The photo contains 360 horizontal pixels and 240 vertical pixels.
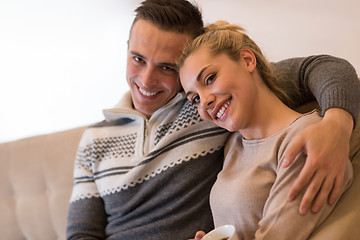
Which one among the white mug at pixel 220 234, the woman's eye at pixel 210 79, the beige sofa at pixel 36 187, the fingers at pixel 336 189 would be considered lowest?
the beige sofa at pixel 36 187

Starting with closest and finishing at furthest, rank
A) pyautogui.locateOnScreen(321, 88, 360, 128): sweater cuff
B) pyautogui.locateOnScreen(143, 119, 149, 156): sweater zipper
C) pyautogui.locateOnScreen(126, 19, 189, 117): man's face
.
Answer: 1. pyautogui.locateOnScreen(321, 88, 360, 128): sweater cuff
2. pyautogui.locateOnScreen(126, 19, 189, 117): man's face
3. pyautogui.locateOnScreen(143, 119, 149, 156): sweater zipper

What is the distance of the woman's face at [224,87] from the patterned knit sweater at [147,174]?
0.73 ft

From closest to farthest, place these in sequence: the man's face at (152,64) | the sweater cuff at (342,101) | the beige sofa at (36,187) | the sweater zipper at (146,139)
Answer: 1. the sweater cuff at (342,101)
2. the man's face at (152,64)
3. the sweater zipper at (146,139)
4. the beige sofa at (36,187)

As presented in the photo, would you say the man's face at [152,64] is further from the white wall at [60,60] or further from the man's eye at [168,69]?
the white wall at [60,60]

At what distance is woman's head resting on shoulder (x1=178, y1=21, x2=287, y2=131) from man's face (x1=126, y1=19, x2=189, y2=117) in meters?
0.11

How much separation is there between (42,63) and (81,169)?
106 cm

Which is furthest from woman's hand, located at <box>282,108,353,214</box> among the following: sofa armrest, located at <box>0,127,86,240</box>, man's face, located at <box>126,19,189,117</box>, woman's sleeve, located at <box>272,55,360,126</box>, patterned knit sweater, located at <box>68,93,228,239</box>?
sofa armrest, located at <box>0,127,86,240</box>

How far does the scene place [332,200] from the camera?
90 cm

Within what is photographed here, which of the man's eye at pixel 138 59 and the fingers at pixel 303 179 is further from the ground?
the man's eye at pixel 138 59

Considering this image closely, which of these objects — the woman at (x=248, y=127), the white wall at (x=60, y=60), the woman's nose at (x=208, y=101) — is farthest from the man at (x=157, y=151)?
the white wall at (x=60, y=60)

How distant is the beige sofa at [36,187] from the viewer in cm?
174

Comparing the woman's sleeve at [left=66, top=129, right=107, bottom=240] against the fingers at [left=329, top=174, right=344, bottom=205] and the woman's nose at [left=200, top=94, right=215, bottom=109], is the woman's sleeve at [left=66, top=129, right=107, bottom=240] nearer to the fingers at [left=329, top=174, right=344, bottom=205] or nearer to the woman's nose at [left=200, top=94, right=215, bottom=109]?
the woman's nose at [left=200, top=94, right=215, bottom=109]

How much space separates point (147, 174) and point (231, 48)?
20.6 inches

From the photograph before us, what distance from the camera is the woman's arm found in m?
0.86
